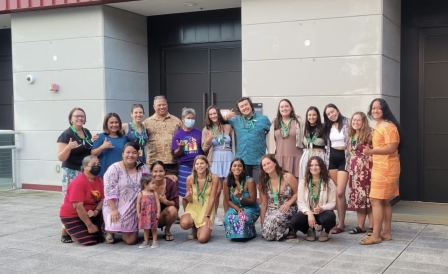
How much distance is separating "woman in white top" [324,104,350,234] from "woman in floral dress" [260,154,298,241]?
0.61m

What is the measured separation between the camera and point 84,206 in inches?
272

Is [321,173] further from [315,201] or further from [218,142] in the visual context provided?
[218,142]

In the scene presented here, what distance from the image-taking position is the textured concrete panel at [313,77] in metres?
8.63

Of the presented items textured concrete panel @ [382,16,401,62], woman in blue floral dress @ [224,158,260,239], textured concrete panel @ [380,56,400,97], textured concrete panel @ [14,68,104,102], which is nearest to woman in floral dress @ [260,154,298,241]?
woman in blue floral dress @ [224,158,260,239]

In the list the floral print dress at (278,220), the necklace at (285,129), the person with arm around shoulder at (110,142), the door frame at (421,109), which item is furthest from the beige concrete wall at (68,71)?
the door frame at (421,109)

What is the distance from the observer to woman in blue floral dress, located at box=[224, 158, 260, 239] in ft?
22.8

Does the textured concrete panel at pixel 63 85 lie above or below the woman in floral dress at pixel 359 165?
above

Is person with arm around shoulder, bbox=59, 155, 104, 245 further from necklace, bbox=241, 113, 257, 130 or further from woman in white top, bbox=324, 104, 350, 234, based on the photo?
woman in white top, bbox=324, 104, 350, 234

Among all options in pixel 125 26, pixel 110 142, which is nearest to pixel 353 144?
pixel 110 142

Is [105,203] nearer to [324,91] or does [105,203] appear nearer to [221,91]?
[324,91]

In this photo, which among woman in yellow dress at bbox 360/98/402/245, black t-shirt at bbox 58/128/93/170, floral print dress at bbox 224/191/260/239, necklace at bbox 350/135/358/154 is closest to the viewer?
→ woman in yellow dress at bbox 360/98/402/245

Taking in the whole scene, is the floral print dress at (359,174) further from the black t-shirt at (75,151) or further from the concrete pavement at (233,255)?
the black t-shirt at (75,151)

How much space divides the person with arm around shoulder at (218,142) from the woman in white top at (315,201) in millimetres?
1345

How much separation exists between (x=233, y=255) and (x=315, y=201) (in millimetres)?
1253
